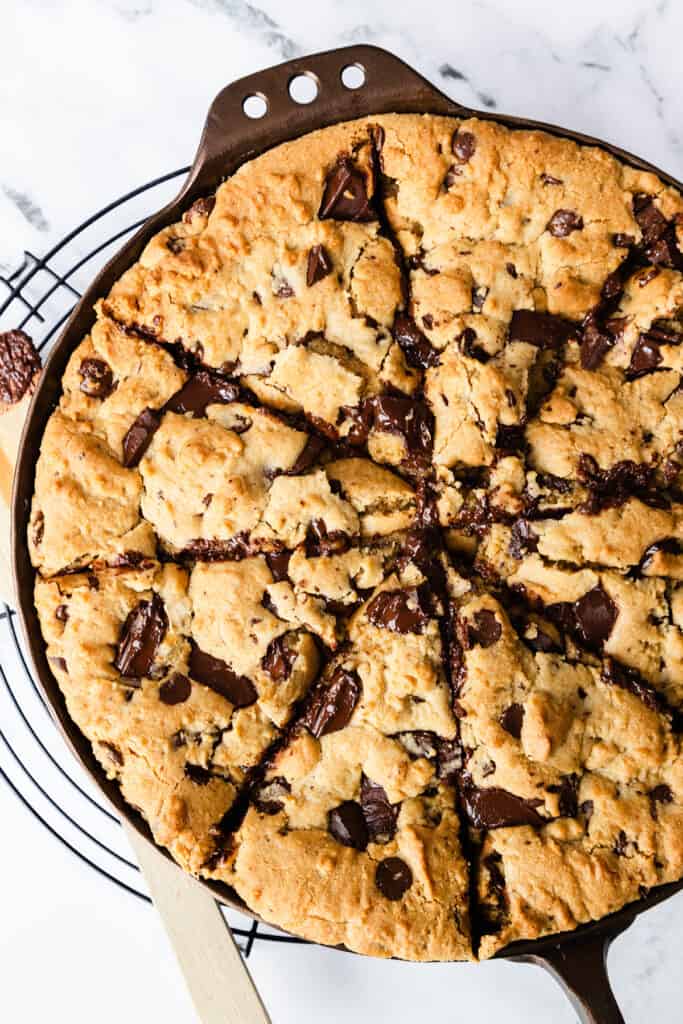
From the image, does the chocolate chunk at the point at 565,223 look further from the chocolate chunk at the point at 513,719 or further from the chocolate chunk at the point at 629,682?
the chocolate chunk at the point at 513,719

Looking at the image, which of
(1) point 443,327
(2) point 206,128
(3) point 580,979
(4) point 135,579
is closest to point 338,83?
(2) point 206,128

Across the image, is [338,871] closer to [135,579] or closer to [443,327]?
[135,579]

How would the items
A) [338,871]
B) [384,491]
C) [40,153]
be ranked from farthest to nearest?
[40,153]
[384,491]
[338,871]

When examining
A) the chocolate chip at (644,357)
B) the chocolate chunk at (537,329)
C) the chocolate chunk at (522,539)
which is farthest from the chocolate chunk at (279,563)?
the chocolate chip at (644,357)

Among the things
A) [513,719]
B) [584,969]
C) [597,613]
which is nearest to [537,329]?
[597,613]

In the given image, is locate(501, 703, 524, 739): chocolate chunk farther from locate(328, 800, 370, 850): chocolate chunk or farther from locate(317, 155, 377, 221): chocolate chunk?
locate(317, 155, 377, 221): chocolate chunk
